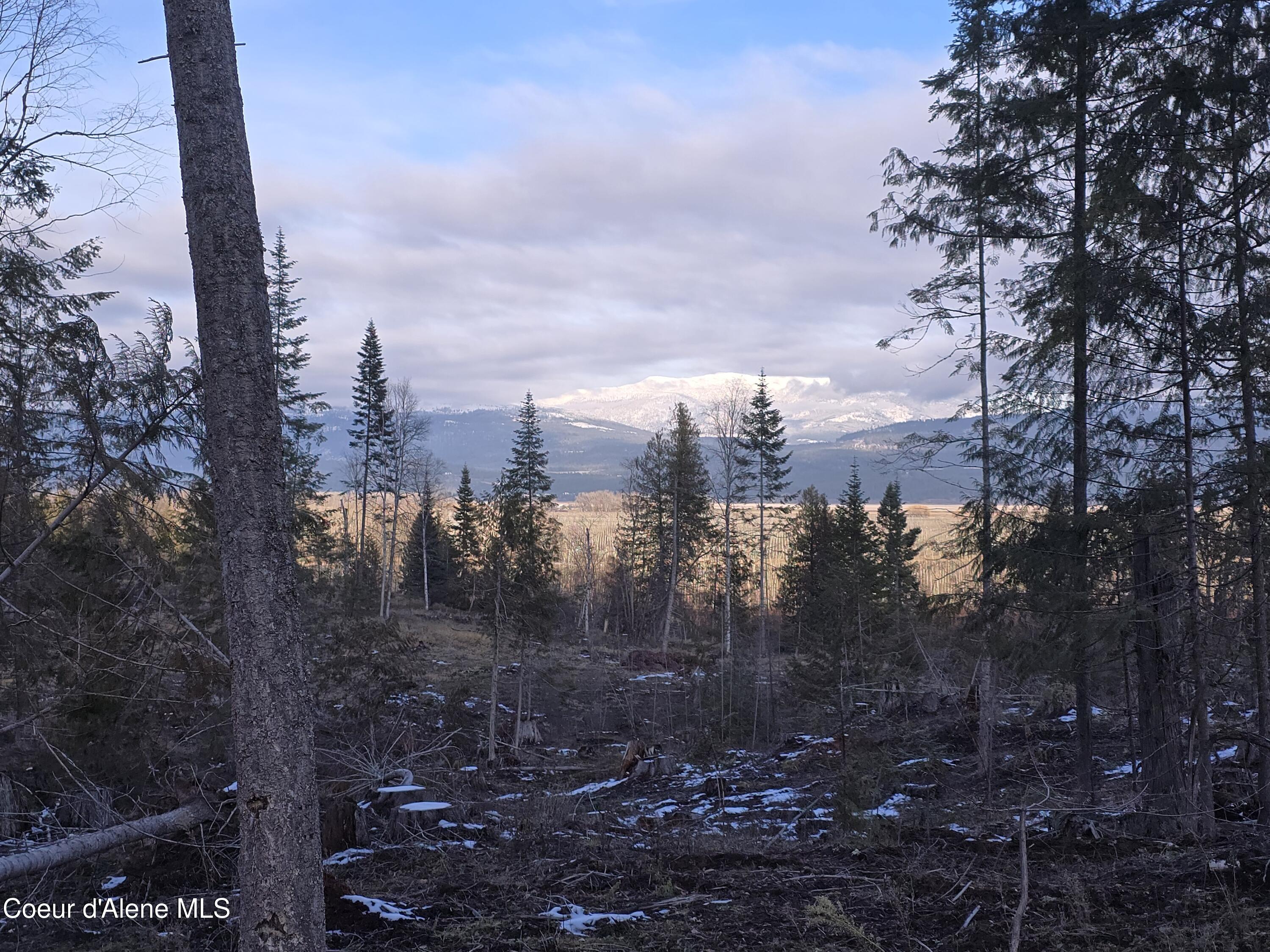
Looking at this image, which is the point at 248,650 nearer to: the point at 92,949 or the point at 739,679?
the point at 92,949

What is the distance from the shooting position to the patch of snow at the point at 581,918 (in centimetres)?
530

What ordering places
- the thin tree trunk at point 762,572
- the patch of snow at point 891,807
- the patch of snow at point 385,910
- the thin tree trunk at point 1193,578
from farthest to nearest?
1. the thin tree trunk at point 762,572
2. the patch of snow at point 891,807
3. the thin tree trunk at point 1193,578
4. the patch of snow at point 385,910

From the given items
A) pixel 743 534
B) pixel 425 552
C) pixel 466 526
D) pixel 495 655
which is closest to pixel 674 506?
pixel 743 534

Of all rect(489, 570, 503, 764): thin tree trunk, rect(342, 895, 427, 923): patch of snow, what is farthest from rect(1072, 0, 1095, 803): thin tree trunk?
rect(489, 570, 503, 764): thin tree trunk

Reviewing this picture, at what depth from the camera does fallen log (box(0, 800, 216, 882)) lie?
16.0ft

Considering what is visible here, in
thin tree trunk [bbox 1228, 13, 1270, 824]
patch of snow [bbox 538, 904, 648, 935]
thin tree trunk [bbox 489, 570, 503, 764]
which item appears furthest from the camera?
thin tree trunk [bbox 489, 570, 503, 764]

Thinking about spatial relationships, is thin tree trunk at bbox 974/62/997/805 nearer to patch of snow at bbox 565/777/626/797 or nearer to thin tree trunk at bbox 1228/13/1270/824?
thin tree trunk at bbox 1228/13/1270/824

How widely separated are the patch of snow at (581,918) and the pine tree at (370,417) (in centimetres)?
3676

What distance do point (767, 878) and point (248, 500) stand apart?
513 cm

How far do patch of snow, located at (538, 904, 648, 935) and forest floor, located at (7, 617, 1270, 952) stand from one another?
2 centimetres

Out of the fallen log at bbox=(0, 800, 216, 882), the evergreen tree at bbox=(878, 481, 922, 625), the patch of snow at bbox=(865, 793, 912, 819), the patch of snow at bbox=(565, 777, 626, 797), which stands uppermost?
the evergreen tree at bbox=(878, 481, 922, 625)

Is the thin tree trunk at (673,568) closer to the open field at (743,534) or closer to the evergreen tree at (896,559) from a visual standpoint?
the open field at (743,534)

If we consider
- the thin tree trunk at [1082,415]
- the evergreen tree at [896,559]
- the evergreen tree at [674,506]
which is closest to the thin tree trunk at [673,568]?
the evergreen tree at [674,506]

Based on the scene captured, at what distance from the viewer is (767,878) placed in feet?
21.4
